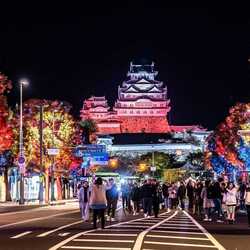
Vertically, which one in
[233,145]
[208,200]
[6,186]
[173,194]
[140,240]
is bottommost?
[140,240]

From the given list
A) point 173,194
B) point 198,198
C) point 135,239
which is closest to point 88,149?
point 173,194

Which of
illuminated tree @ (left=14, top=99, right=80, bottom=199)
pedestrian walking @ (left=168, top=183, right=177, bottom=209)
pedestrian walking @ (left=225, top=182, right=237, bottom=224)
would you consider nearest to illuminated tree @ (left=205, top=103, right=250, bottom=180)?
illuminated tree @ (left=14, top=99, right=80, bottom=199)

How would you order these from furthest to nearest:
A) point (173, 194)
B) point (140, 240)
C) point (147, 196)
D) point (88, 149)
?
point (88, 149)
point (173, 194)
point (147, 196)
point (140, 240)

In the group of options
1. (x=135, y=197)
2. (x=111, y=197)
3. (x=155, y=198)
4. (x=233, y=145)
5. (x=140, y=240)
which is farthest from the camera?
(x=233, y=145)

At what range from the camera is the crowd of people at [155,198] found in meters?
26.3

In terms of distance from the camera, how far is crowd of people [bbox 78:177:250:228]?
26328 mm

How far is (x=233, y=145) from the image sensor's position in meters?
99.8

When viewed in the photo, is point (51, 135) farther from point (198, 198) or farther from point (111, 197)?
point (111, 197)

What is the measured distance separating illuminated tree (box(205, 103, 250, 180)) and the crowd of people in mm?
34355

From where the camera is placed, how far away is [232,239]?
21578mm

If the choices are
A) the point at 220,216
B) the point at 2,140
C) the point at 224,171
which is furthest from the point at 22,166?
the point at 224,171

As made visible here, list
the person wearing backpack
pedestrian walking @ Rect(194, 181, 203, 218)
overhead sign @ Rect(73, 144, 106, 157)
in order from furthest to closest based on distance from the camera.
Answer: overhead sign @ Rect(73, 144, 106, 157), pedestrian walking @ Rect(194, 181, 203, 218), the person wearing backpack

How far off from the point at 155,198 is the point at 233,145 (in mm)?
63701

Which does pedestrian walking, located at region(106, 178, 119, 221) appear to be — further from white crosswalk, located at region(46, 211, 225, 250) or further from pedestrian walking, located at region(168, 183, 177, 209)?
pedestrian walking, located at region(168, 183, 177, 209)
